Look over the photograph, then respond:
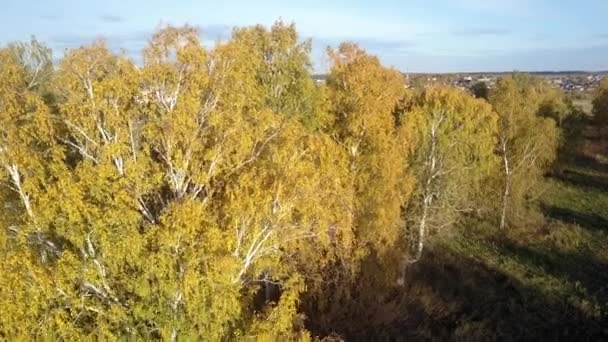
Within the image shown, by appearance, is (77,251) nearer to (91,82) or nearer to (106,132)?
(106,132)

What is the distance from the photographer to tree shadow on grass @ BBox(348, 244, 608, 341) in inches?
949

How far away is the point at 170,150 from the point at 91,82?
2567 mm

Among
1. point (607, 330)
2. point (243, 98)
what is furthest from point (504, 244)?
point (243, 98)

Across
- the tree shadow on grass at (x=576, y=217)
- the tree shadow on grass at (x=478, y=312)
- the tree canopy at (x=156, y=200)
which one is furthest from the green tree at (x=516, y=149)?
the tree canopy at (x=156, y=200)

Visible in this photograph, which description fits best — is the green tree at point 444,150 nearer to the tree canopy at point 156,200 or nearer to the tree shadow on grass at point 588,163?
the tree canopy at point 156,200

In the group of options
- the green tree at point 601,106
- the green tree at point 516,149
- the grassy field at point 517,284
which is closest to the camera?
the grassy field at point 517,284

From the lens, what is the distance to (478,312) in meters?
27.0

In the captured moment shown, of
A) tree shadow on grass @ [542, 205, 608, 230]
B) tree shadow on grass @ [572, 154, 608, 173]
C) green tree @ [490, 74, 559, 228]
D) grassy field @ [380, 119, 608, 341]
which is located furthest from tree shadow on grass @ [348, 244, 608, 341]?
tree shadow on grass @ [572, 154, 608, 173]

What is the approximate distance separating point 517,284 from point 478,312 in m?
4.37

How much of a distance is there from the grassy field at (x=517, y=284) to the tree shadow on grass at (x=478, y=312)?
1.7 inches

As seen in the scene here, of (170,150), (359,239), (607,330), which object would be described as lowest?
(607,330)

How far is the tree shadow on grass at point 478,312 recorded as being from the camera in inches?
949

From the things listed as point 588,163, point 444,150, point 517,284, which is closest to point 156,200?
point 444,150

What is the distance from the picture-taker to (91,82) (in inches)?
536
